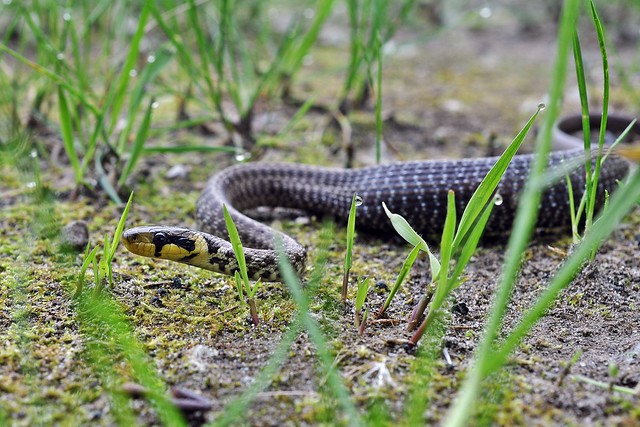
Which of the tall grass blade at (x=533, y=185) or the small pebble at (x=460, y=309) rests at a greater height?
the tall grass blade at (x=533, y=185)

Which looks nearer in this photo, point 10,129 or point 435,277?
point 435,277

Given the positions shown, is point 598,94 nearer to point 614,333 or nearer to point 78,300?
point 614,333

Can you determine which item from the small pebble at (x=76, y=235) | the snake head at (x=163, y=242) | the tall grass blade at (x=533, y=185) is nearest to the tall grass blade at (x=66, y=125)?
the small pebble at (x=76, y=235)

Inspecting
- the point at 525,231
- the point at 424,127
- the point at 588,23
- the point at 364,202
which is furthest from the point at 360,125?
the point at 588,23

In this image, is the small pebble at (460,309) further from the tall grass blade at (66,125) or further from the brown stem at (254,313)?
the tall grass blade at (66,125)

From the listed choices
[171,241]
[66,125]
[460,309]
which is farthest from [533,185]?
[66,125]

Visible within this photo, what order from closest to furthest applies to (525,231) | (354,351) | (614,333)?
(525,231) → (354,351) → (614,333)

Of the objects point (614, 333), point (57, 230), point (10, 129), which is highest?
point (10, 129)
